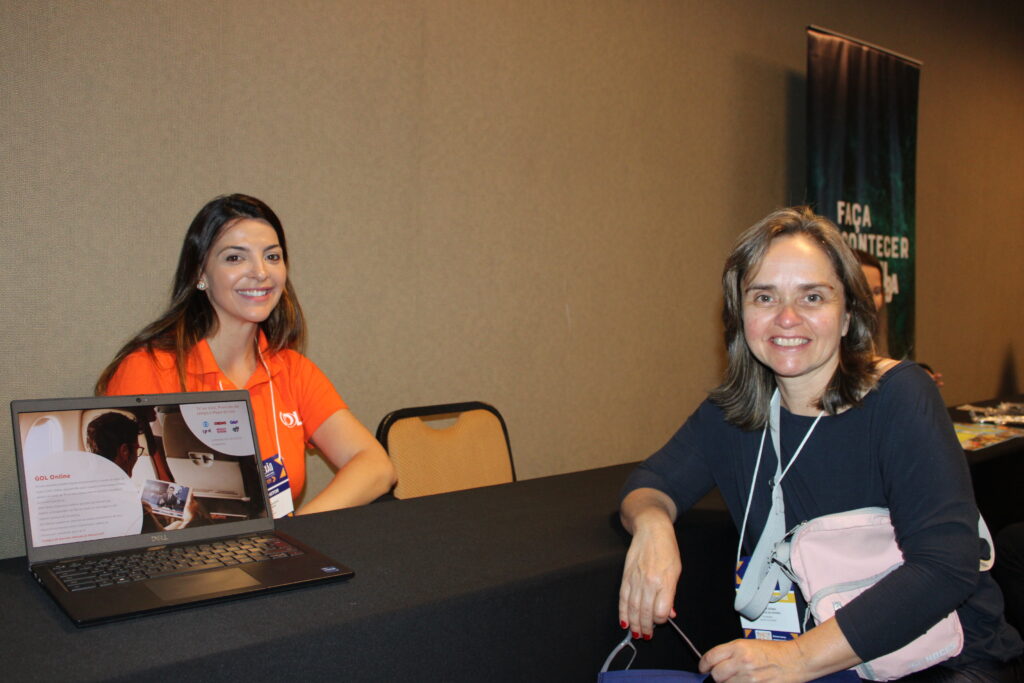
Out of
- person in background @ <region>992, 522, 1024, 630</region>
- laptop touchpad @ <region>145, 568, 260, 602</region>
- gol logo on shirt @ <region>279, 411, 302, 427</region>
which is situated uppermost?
gol logo on shirt @ <region>279, 411, 302, 427</region>

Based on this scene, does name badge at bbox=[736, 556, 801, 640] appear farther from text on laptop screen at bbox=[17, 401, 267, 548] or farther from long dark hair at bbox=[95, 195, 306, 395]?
long dark hair at bbox=[95, 195, 306, 395]

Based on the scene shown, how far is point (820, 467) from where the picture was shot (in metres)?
1.44

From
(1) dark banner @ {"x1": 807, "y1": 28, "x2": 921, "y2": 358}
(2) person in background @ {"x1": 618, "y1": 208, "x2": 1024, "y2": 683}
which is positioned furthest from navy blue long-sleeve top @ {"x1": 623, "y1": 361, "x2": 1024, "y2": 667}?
(1) dark banner @ {"x1": 807, "y1": 28, "x2": 921, "y2": 358}

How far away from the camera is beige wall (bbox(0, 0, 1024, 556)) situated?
2248 mm

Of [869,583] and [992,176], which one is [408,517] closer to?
[869,583]

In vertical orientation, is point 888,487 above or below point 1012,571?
above

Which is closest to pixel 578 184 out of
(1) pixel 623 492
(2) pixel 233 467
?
(1) pixel 623 492

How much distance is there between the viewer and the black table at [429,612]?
95 cm

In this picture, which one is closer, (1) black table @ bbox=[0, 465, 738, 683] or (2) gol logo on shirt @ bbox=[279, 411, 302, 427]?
(1) black table @ bbox=[0, 465, 738, 683]

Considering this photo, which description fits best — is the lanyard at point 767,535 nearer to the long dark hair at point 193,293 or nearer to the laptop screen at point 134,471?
the laptop screen at point 134,471

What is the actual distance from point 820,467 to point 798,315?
0.90 feet

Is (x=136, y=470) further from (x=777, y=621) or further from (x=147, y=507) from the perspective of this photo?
(x=777, y=621)

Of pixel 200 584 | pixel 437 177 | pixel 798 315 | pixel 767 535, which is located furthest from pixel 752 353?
pixel 437 177

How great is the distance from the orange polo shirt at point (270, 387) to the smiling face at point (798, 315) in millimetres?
1199
